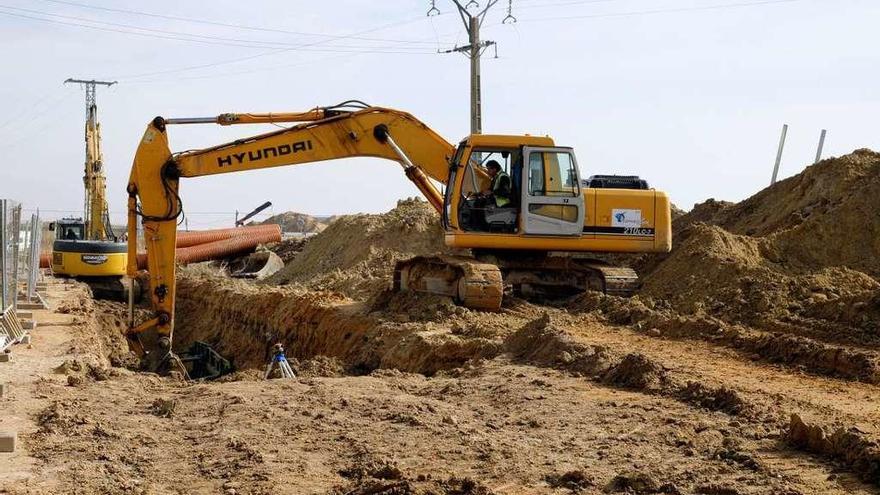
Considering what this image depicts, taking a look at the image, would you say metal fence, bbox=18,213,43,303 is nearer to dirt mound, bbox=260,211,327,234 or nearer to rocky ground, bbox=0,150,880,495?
rocky ground, bbox=0,150,880,495

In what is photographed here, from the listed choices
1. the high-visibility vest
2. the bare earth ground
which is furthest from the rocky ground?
the high-visibility vest

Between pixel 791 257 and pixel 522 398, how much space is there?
40.9 feet

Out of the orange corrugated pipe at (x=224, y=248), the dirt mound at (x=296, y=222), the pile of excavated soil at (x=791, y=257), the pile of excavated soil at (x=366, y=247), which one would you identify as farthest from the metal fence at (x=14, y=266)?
the dirt mound at (x=296, y=222)

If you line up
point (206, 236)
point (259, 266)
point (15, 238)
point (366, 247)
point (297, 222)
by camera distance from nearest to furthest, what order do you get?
point (15, 238)
point (366, 247)
point (259, 266)
point (206, 236)
point (297, 222)

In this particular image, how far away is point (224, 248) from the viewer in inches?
1394

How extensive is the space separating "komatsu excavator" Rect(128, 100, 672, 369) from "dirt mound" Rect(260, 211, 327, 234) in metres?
53.4

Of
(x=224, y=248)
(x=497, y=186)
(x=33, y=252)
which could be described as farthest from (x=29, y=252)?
(x=224, y=248)

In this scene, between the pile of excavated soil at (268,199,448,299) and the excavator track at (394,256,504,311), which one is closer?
the excavator track at (394,256,504,311)

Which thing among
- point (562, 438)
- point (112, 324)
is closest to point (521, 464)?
point (562, 438)

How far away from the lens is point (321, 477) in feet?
24.9

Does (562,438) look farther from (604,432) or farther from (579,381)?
(579,381)

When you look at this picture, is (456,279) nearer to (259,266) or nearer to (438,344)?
(438,344)

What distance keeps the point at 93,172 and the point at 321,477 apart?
1290 inches

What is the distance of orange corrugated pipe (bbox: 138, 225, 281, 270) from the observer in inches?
1363
